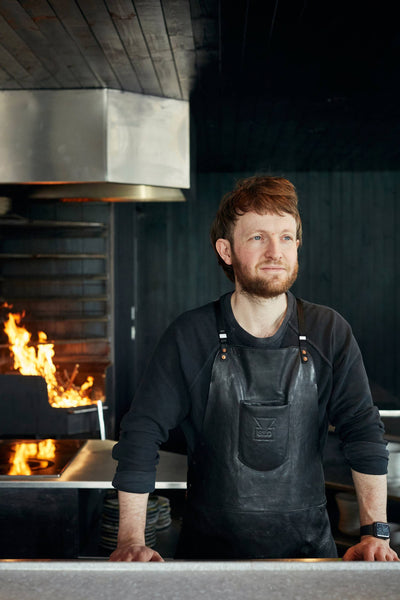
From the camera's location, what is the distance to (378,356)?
757 cm

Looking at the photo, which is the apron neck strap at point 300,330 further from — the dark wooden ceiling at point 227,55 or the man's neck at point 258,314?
the dark wooden ceiling at point 227,55

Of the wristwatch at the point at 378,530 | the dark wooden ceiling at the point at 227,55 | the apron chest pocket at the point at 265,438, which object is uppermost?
the dark wooden ceiling at the point at 227,55

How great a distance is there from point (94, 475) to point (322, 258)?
18.7 feet

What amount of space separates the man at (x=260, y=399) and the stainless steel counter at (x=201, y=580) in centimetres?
46

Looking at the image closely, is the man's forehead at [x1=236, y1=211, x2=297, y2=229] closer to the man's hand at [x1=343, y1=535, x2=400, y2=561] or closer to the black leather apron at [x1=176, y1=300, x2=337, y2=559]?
the black leather apron at [x1=176, y1=300, x2=337, y2=559]

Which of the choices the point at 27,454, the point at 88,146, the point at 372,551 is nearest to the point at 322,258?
the point at 88,146

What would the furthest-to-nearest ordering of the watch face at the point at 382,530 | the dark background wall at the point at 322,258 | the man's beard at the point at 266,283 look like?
the dark background wall at the point at 322,258 < the man's beard at the point at 266,283 < the watch face at the point at 382,530

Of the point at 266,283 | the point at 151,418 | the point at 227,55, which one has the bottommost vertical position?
the point at 151,418

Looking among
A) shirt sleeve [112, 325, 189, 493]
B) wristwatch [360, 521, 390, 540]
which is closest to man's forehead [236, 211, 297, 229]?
shirt sleeve [112, 325, 189, 493]

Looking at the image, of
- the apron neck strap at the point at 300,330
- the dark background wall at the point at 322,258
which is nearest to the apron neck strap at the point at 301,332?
the apron neck strap at the point at 300,330

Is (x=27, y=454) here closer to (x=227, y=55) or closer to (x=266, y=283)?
(x=266, y=283)

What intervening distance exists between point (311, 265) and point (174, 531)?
5.34 m

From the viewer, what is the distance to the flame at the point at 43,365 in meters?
4.93

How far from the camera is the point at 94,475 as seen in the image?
7.71 ft
